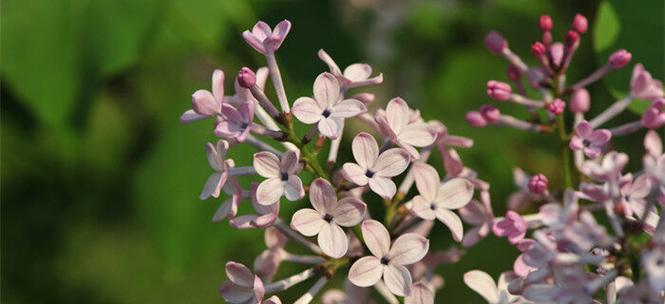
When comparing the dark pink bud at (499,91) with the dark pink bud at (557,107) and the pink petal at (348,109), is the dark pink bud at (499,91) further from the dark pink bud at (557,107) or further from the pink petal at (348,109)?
the pink petal at (348,109)

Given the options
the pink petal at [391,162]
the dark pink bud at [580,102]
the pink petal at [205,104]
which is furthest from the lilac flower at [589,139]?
the pink petal at [205,104]

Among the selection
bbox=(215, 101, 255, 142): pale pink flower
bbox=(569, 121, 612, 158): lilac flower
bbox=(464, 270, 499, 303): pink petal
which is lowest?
bbox=(464, 270, 499, 303): pink petal

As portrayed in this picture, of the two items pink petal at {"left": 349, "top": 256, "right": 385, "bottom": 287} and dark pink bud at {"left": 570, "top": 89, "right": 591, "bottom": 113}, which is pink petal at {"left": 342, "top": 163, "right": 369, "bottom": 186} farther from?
dark pink bud at {"left": 570, "top": 89, "right": 591, "bottom": 113}

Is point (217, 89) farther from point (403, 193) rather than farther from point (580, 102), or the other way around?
point (580, 102)

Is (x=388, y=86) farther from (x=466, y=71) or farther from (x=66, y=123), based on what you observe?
(x=66, y=123)

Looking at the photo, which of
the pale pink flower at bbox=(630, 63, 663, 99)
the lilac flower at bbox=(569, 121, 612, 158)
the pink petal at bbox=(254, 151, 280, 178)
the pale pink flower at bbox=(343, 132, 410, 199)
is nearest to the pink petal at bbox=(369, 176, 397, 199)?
the pale pink flower at bbox=(343, 132, 410, 199)

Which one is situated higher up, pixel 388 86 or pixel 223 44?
pixel 223 44

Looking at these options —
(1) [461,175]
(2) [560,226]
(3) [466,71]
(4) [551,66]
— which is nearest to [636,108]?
(4) [551,66]

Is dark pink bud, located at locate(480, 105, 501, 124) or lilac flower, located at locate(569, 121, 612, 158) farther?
dark pink bud, located at locate(480, 105, 501, 124)
